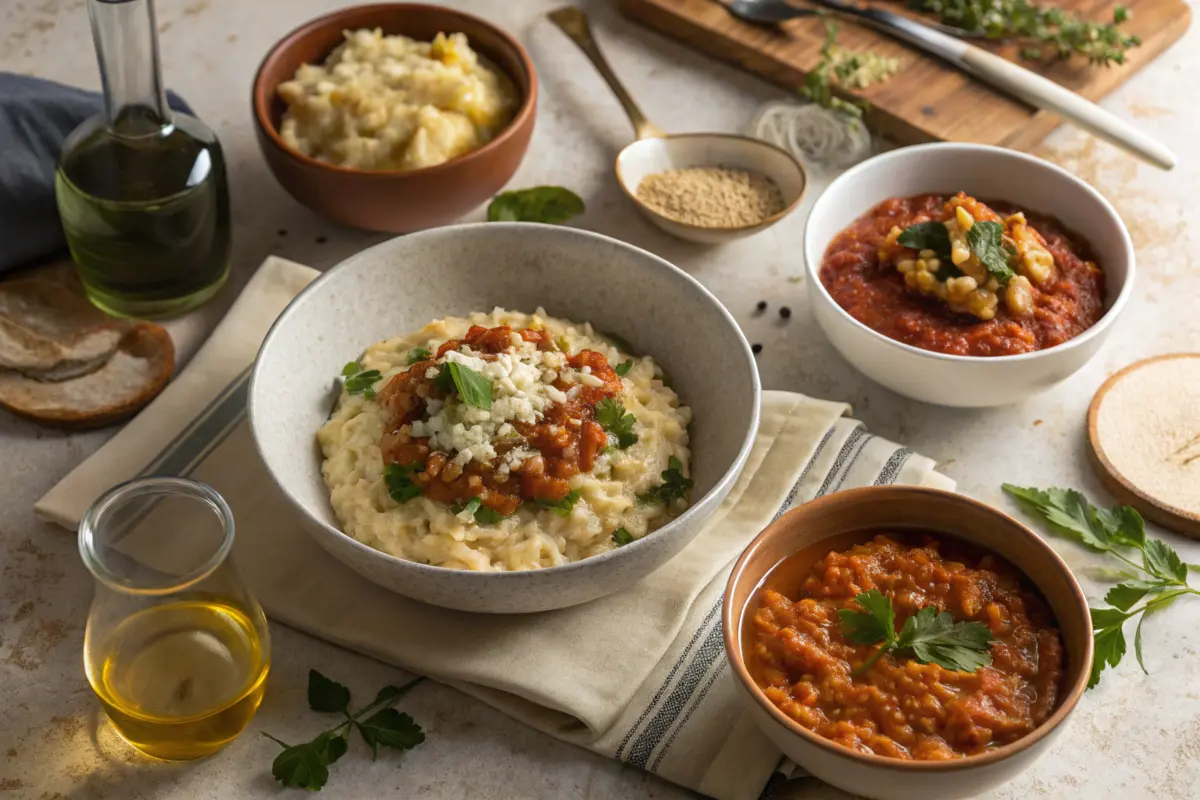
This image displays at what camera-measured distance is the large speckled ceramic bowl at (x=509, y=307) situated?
2.79 metres

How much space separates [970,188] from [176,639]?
2591 millimetres

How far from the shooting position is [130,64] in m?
3.42

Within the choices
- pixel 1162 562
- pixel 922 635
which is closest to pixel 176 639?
pixel 922 635

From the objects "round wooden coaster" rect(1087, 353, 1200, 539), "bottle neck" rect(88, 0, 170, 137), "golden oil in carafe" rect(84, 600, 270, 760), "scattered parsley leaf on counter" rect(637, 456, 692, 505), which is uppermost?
"bottle neck" rect(88, 0, 170, 137)

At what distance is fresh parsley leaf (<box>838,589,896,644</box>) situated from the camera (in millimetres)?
2648

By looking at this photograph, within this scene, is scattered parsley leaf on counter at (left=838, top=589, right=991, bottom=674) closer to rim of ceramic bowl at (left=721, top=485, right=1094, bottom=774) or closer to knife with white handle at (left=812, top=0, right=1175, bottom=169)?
rim of ceramic bowl at (left=721, top=485, right=1094, bottom=774)

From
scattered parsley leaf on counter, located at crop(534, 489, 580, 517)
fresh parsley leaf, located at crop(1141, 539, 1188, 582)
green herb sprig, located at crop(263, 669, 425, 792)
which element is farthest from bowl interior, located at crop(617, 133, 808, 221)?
green herb sprig, located at crop(263, 669, 425, 792)

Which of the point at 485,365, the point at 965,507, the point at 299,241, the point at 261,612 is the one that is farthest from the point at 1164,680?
the point at 299,241

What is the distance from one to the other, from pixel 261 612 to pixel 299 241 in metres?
1.64

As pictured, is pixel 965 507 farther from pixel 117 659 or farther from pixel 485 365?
pixel 117 659

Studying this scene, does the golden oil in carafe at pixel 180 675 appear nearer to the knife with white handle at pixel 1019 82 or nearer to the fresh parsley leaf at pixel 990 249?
the fresh parsley leaf at pixel 990 249

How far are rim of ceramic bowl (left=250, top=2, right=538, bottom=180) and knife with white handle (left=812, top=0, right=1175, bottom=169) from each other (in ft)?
4.47

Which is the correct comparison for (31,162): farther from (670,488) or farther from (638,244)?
(670,488)

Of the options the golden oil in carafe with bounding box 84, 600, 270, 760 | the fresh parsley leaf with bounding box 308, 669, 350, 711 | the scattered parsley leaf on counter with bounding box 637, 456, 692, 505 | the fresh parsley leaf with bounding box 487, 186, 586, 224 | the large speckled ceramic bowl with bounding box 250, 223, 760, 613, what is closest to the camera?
the golden oil in carafe with bounding box 84, 600, 270, 760
